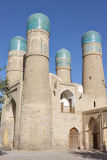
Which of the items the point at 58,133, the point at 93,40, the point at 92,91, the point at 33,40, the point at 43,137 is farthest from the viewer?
the point at 93,40

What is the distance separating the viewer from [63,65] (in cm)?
2616

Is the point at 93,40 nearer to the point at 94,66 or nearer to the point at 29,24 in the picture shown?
the point at 94,66

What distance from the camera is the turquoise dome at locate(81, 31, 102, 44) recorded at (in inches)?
866

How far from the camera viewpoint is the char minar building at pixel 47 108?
15094 millimetres

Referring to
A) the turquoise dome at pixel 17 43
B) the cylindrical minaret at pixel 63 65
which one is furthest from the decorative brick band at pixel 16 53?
the cylindrical minaret at pixel 63 65

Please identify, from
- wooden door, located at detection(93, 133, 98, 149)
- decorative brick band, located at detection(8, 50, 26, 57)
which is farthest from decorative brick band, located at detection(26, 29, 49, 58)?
wooden door, located at detection(93, 133, 98, 149)

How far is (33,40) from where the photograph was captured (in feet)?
57.4

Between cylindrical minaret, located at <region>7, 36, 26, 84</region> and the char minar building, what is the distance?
148 inches

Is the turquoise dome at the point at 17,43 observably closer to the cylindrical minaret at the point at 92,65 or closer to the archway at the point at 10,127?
the archway at the point at 10,127

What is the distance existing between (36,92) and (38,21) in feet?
23.4

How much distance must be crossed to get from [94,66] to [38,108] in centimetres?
896

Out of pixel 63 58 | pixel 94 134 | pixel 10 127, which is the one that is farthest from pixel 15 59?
pixel 94 134

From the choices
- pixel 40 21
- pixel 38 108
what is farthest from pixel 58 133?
pixel 40 21

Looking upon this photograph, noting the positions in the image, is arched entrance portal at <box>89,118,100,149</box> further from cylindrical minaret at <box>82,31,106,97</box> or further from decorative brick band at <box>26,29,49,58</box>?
decorative brick band at <box>26,29,49,58</box>
